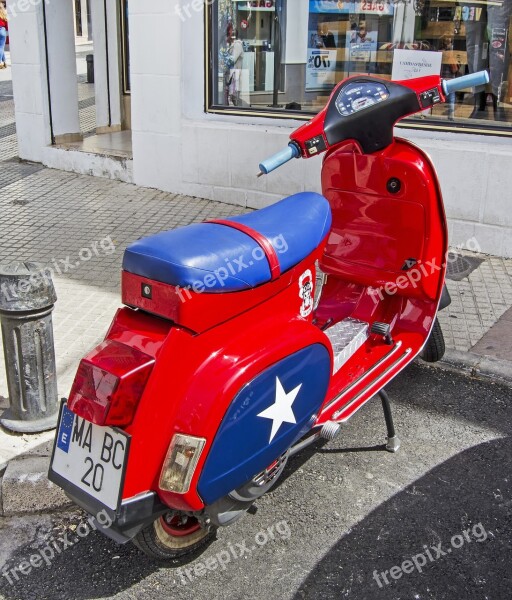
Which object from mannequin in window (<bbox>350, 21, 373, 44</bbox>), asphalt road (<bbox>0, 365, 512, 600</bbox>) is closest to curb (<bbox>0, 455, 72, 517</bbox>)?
asphalt road (<bbox>0, 365, 512, 600</bbox>)

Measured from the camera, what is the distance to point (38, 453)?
3191mm

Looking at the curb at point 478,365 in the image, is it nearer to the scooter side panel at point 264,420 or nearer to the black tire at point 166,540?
the scooter side panel at point 264,420

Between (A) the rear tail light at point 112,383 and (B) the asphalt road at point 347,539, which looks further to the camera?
(B) the asphalt road at point 347,539

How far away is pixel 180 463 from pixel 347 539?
935 millimetres

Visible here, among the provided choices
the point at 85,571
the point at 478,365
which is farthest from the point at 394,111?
the point at 85,571

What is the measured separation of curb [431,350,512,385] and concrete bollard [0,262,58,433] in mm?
2152

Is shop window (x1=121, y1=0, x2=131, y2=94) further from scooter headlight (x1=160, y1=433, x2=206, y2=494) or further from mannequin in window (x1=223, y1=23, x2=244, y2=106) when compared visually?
scooter headlight (x1=160, y1=433, x2=206, y2=494)

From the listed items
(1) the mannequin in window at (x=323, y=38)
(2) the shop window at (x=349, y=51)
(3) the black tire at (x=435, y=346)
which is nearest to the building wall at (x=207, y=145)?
(2) the shop window at (x=349, y=51)

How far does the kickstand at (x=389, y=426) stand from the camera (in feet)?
10.3

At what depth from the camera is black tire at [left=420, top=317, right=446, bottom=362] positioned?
380 centimetres

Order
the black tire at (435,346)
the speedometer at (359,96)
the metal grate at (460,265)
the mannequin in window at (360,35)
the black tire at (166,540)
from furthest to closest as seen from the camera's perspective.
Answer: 1. the mannequin in window at (360,35)
2. the metal grate at (460,265)
3. the black tire at (435,346)
4. the speedometer at (359,96)
5. the black tire at (166,540)

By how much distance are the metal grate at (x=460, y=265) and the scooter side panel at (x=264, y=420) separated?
3.06 meters

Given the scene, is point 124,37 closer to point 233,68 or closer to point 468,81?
point 233,68

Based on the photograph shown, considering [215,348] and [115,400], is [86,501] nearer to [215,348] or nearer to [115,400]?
[115,400]
